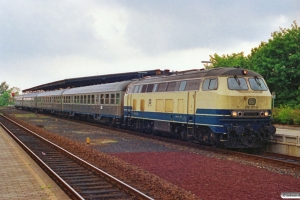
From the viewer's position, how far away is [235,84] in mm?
17328

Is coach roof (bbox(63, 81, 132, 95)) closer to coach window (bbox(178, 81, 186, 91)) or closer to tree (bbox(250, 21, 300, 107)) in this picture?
coach window (bbox(178, 81, 186, 91))

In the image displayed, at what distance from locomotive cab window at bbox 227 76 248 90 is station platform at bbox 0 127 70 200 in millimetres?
9055

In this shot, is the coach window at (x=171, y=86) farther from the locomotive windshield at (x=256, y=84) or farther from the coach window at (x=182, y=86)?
the locomotive windshield at (x=256, y=84)

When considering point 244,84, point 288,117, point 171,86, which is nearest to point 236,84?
point 244,84

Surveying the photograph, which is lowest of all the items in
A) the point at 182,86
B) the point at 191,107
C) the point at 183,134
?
the point at 183,134

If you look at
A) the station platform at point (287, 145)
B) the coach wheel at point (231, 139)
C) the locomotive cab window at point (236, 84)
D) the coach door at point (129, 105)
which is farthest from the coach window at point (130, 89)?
the station platform at point (287, 145)

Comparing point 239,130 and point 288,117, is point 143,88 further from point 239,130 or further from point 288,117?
point 288,117

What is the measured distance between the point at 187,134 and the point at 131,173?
7.66 meters

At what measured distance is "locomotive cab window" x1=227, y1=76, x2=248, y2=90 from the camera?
56.5 ft

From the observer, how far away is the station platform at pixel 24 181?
913 cm

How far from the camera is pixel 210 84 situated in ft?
58.0

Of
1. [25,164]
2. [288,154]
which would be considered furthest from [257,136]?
[25,164]

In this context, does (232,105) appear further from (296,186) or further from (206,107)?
(296,186)

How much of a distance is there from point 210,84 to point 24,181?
997 centimetres
